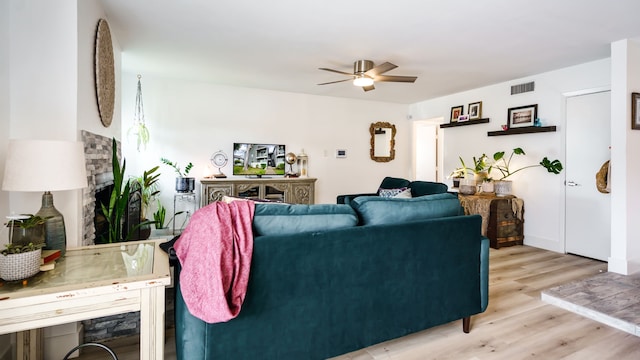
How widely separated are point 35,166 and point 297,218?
4.06ft

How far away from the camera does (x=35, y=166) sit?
1.47 metres

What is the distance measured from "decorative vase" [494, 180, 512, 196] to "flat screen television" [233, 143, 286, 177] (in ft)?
11.5

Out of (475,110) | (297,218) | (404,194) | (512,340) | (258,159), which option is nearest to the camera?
(297,218)

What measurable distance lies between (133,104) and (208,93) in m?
1.10

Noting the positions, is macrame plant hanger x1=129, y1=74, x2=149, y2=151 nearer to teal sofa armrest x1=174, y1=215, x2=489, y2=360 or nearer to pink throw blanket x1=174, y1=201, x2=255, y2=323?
teal sofa armrest x1=174, y1=215, x2=489, y2=360

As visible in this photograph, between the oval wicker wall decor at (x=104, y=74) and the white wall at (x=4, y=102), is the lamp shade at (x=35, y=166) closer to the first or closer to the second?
the white wall at (x=4, y=102)

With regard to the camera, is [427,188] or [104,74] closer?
[104,74]

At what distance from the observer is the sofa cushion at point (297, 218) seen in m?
1.66

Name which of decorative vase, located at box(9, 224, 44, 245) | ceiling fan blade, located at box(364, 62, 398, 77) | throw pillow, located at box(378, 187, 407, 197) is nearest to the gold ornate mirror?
throw pillow, located at box(378, 187, 407, 197)

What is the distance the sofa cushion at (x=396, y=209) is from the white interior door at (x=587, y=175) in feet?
10.1

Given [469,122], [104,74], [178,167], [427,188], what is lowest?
[427,188]

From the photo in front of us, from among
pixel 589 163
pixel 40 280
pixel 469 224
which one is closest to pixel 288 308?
pixel 40 280

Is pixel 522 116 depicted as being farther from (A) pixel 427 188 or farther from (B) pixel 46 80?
(B) pixel 46 80

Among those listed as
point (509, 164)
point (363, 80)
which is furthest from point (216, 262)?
point (509, 164)
